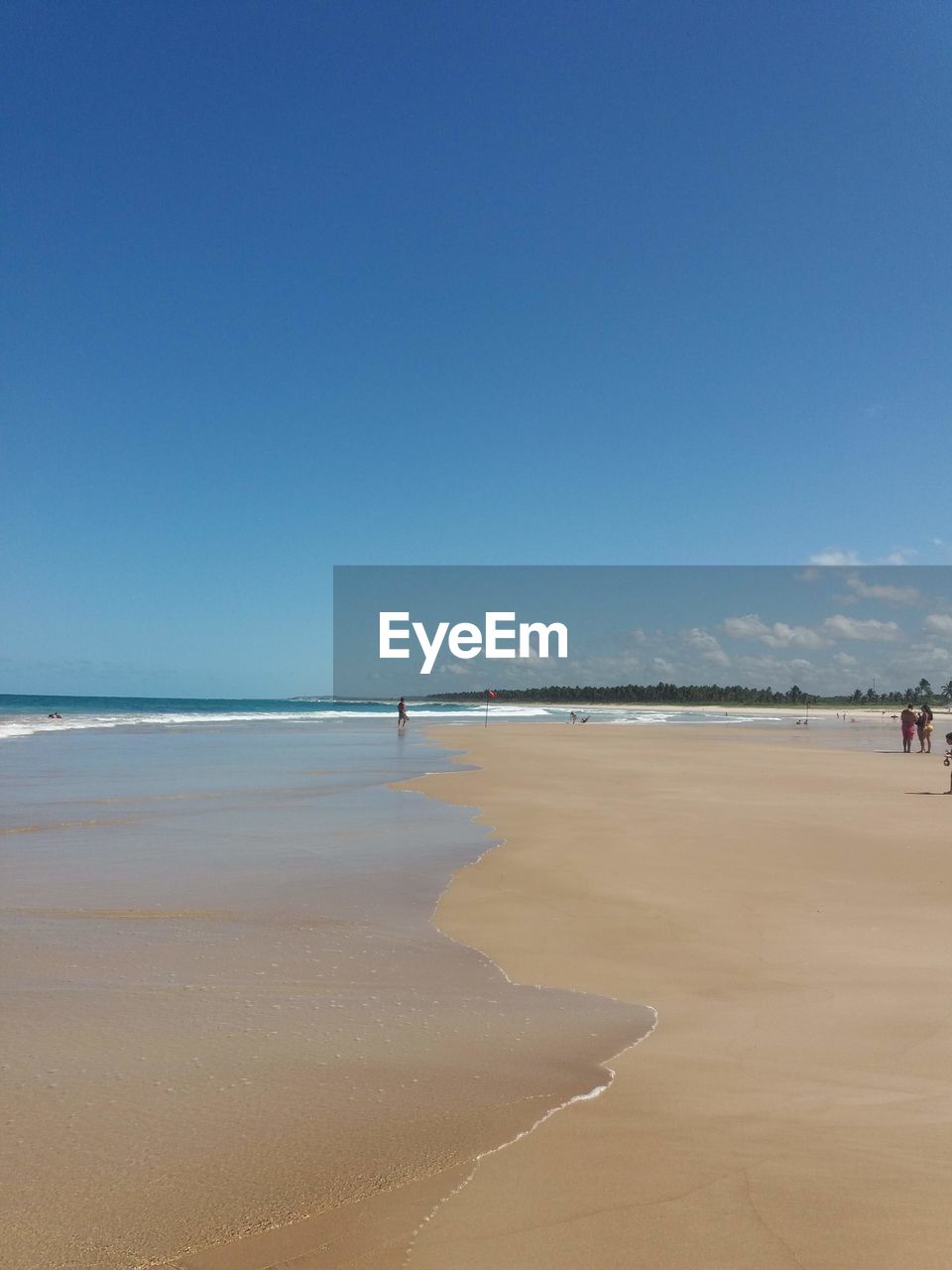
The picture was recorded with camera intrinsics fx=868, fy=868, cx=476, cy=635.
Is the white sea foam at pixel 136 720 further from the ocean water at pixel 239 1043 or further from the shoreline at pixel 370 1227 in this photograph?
the shoreline at pixel 370 1227

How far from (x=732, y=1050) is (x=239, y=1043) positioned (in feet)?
8.70

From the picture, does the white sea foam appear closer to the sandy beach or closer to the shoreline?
the sandy beach

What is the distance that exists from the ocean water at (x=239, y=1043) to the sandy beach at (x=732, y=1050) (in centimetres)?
39

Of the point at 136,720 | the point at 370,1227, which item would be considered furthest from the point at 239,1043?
the point at 136,720

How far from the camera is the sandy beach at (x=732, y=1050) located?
300cm

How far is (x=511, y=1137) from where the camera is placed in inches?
146

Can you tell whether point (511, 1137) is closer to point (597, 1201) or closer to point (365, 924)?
point (597, 1201)

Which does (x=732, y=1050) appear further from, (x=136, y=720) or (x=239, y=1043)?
(x=136, y=720)

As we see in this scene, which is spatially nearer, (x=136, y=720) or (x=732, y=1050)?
(x=732, y=1050)

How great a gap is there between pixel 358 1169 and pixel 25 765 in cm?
2177

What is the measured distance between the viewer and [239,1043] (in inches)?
183

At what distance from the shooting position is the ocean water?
3238mm

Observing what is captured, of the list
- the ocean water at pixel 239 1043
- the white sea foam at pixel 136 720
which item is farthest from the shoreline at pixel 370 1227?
the white sea foam at pixel 136 720

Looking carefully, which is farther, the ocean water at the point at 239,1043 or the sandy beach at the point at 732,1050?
the ocean water at the point at 239,1043
